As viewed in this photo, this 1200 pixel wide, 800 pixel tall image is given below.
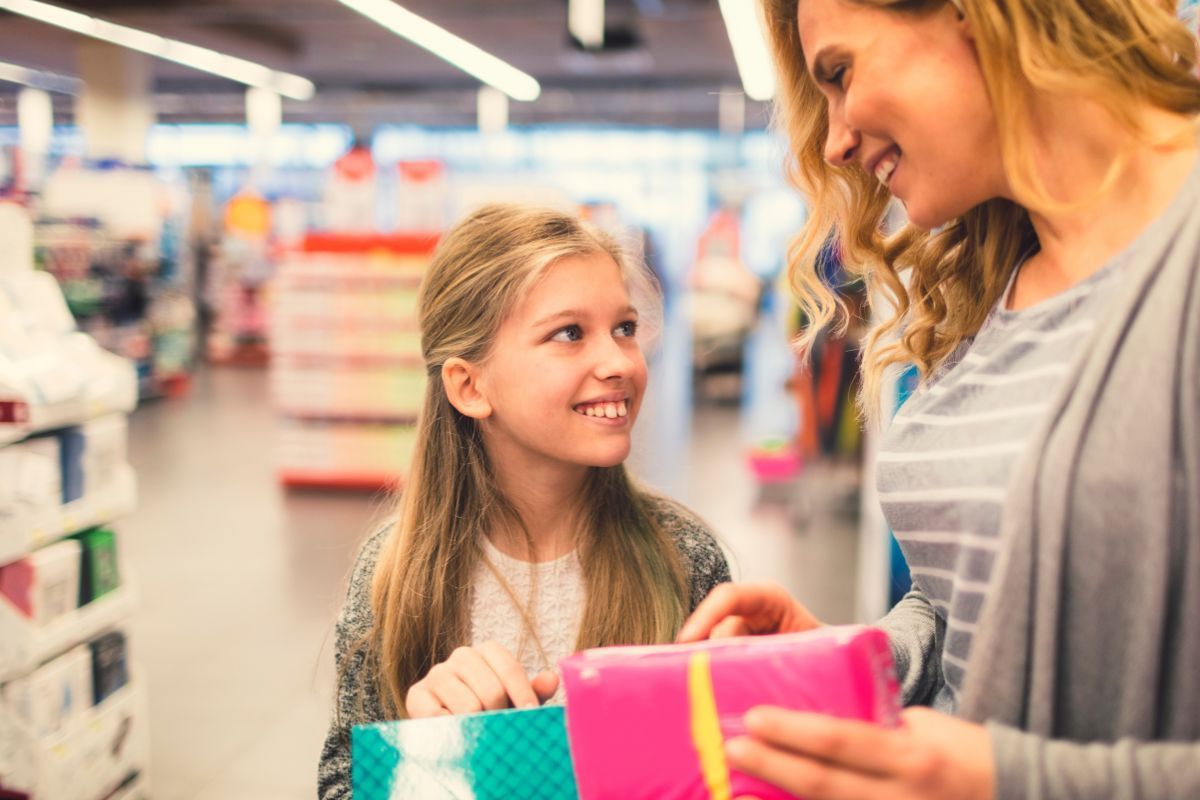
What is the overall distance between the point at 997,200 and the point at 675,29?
14.7 m

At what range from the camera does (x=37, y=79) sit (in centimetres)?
1870

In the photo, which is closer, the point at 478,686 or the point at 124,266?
the point at 478,686

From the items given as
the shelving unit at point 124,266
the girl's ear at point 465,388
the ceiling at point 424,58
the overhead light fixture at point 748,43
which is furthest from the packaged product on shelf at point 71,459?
the shelving unit at point 124,266

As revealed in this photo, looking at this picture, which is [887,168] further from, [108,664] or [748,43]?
[748,43]

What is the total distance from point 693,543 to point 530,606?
0.32 meters

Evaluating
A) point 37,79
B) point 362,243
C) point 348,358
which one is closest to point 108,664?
point 348,358

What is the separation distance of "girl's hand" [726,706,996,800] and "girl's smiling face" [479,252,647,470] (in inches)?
33.8

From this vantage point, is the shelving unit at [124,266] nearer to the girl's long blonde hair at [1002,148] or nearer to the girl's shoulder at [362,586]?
the girl's shoulder at [362,586]

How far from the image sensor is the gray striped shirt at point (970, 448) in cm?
92

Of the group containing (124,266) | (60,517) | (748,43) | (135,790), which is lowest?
(135,790)

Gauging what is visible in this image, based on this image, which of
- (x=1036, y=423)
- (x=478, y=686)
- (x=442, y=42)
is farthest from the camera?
(x=442, y=42)

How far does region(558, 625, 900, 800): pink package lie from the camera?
83cm

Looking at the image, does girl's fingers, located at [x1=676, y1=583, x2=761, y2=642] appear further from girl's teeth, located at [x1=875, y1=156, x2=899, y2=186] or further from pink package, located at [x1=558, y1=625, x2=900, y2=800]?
girl's teeth, located at [x1=875, y1=156, x2=899, y2=186]

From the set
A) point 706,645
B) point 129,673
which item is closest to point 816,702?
point 706,645
